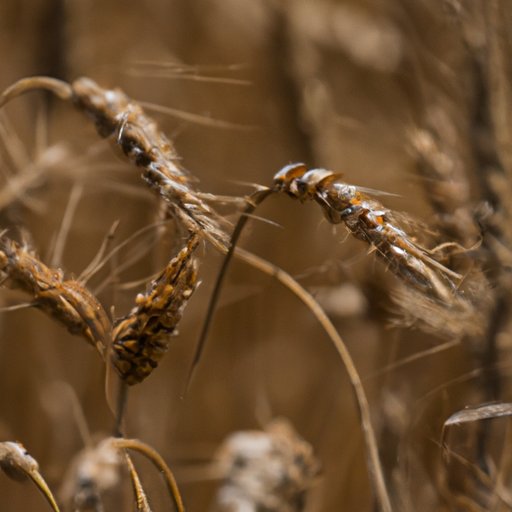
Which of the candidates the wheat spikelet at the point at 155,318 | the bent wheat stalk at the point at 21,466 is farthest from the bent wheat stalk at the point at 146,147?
the bent wheat stalk at the point at 21,466

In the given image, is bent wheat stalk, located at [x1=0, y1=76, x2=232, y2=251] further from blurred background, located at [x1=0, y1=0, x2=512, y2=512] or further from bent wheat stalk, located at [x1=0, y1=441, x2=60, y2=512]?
bent wheat stalk, located at [x1=0, y1=441, x2=60, y2=512]

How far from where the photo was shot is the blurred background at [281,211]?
575mm

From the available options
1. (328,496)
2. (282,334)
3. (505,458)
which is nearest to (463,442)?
(505,458)

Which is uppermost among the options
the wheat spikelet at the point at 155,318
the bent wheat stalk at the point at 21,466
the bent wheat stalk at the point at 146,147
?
the bent wheat stalk at the point at 146,147

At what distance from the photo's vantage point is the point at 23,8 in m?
1.02

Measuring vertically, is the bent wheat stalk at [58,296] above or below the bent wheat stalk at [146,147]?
below

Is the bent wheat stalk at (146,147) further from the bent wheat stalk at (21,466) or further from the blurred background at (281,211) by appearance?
the bent wheat stalk at (21,466)

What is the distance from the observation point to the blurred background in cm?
58

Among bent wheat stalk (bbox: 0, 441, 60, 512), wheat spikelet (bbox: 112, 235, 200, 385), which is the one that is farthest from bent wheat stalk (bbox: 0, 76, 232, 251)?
bent wheat stalk (bbox: 0, 441, 60, 512)

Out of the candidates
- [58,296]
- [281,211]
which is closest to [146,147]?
[58,296]

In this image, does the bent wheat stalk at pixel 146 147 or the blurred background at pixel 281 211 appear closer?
the bent wheat stalk at pixel 146 147

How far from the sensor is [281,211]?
1.14 m

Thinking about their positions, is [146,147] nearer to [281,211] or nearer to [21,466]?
[21,466]

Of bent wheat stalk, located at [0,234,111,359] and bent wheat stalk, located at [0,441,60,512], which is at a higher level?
bent wheat stalk, located at [0,234,111,359]
